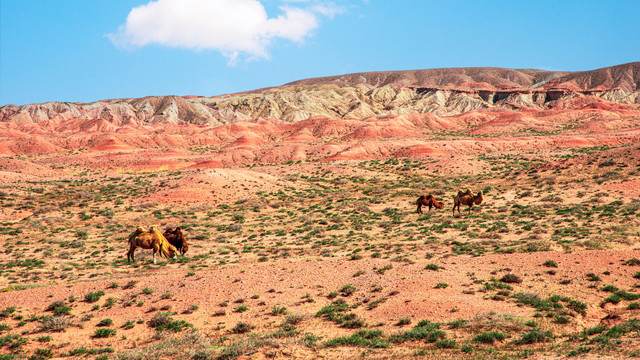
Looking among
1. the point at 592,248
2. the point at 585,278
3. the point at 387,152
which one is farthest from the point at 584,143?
the point at 585,278

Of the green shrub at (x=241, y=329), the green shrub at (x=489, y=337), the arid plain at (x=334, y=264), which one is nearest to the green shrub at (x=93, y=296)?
the arid plain at (x=334, y=264)

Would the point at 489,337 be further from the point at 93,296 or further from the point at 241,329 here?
the point at 93,296

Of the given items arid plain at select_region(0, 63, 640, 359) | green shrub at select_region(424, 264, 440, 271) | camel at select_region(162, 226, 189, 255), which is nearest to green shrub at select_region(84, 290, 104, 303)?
arid plain at select_region(0, 63, 640, 359)

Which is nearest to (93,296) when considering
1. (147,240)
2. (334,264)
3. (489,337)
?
(147,240)

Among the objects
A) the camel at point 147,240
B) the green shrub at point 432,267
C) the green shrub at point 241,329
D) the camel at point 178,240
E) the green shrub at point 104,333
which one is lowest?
the green shrub at point 241,329

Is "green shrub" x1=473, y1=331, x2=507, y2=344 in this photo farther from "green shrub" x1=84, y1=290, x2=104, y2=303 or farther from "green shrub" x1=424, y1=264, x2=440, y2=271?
"green shrub" x1=84, y1=290, x2=104, y2=303

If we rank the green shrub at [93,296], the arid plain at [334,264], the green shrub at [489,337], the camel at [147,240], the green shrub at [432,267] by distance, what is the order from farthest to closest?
the camel at [147,240] < the green shrub at [432,267] < the green shrub at [93,296] < the arid plain at [334,264] < the green shrub at [489,337]

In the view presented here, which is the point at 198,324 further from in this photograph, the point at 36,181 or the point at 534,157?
the point at 534,157

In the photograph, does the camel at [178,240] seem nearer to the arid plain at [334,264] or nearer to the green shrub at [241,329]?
the arid plain at [334,264]

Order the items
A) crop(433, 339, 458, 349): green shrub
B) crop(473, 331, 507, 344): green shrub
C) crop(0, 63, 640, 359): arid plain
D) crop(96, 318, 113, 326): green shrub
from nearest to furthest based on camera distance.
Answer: crop(433, 339, 458, 349): green shrub → crop(473, 331, 507, 344): green shrub → crop(0, 63, 640, 359): arid plain → crop(96, 318, 113, 326): green shrub

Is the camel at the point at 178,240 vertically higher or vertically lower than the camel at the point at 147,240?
lower

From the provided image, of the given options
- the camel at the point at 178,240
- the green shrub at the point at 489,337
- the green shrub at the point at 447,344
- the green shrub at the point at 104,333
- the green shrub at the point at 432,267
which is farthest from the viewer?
the camel at the point at 178,240

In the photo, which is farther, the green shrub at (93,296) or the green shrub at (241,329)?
the green shrub at (93,296)

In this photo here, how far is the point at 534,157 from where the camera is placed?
69.3 m
